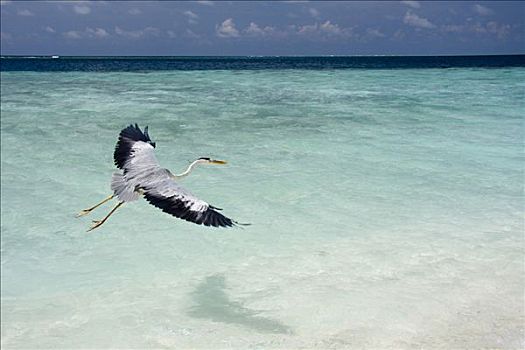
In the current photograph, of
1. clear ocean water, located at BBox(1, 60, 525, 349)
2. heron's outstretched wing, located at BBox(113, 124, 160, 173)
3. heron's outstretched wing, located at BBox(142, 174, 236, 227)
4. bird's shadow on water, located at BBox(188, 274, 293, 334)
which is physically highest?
heron's outstretched wing, located at BBox(113, 124, 160, 173)

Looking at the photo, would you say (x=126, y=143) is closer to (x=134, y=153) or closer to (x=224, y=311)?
(x=134, y=153)

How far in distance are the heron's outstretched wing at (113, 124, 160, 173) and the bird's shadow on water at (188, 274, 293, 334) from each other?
138 centimetres

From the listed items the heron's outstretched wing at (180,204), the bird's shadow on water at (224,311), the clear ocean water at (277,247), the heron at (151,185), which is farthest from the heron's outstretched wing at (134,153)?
the bird's shadow on water at (224,311)

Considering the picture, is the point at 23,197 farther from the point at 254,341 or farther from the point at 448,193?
the point at 448,193

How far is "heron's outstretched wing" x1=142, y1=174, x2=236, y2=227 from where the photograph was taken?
4.53 meters

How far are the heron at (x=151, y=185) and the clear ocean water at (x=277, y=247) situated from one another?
1023 mm

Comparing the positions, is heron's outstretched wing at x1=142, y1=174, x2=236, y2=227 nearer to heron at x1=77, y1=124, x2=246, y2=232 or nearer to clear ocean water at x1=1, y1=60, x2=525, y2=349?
heron at x1=77, y1=124, x2=246, y2=232

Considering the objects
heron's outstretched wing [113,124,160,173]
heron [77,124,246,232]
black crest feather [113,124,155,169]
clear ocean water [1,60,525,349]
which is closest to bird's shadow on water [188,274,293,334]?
clear ocean water [1,60,525,349]

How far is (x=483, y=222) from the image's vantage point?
7773 mm

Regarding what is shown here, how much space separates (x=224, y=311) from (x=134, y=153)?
1.93 meters

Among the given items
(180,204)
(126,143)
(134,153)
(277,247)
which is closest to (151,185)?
(180,204)

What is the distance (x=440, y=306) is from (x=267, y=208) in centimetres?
329

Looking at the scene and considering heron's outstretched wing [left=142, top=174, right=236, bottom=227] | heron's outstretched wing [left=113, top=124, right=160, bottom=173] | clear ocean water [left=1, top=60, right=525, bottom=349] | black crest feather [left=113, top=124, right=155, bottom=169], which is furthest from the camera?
black crest feather [left=113, top=124, right=155, bottom=169]

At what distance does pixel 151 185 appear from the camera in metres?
5.20
